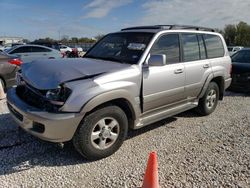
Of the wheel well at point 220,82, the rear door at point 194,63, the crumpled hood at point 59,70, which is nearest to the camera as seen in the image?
the crumpled hood at point 59,70

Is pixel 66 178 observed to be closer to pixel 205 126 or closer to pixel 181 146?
pixel 181 146

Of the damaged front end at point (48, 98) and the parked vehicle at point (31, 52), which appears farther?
the parked vehicle at point (31, 52)

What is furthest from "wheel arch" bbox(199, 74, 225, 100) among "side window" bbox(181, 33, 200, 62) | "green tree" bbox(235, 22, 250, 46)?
"green tree" bbox(235, 22, 250, 46)

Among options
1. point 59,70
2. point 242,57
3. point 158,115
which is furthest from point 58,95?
point 242,57

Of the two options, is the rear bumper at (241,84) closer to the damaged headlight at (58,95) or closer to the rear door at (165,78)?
the rear door at (165,78)

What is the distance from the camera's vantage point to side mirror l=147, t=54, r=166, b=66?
173 inches

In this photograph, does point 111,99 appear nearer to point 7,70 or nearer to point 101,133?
point 101,133

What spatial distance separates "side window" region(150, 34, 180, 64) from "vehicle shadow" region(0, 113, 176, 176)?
1526 millimetres

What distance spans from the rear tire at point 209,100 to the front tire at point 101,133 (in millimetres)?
2565

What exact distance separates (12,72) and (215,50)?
5625 millimetres

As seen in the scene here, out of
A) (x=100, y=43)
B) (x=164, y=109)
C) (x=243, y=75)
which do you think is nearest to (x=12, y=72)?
(x=100, y=43)

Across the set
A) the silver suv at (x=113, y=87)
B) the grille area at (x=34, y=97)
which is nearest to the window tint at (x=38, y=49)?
the silver suv at (x=113, y=87)

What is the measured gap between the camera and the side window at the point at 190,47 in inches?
213

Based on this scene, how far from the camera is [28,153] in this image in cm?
419
